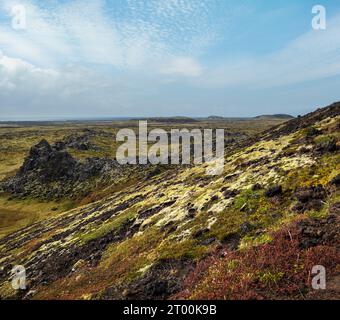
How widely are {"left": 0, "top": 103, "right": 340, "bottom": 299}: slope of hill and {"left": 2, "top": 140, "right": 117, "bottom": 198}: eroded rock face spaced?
5475 centimetres

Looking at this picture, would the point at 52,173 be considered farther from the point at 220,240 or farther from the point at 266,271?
the point at 266,271

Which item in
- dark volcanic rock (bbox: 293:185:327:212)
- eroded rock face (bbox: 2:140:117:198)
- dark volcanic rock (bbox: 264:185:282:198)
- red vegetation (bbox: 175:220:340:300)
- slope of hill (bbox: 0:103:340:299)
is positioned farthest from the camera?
eroded rock face (bbox: 2:140:117:198)

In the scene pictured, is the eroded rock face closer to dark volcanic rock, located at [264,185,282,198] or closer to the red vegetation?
dark volcanic rock, located at [264,185,282,198]

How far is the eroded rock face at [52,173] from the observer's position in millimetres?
94625

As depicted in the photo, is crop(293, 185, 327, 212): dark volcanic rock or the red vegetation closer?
the red vegetation

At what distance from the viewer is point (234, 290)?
14.4m

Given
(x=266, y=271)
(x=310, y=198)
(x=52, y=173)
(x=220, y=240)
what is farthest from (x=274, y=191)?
(x=52, y=173)

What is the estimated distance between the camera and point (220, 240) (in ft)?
66.6

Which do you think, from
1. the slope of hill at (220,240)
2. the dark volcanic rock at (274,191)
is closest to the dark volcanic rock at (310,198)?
the slope of hill at (220,240)

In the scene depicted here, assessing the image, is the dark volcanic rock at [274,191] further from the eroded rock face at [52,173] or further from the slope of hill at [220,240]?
the eroded rock face at [52,173]

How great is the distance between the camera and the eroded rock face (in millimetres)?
94625

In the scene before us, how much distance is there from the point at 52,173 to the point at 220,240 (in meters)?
90.0

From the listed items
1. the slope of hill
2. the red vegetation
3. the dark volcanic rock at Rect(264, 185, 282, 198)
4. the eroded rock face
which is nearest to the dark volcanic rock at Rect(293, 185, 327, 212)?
the slope of hill
